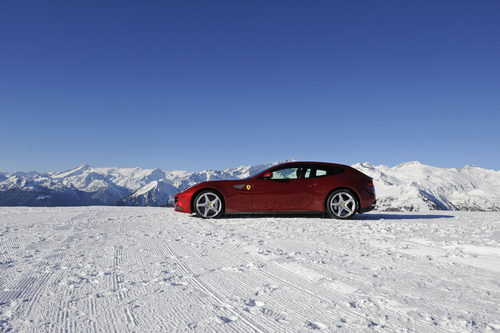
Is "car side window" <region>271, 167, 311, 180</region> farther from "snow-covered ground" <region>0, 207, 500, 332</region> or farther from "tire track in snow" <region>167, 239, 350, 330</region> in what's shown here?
"tire track in snow" <region>167, 239, 350, 330</region>

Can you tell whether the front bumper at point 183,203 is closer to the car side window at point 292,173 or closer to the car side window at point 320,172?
the car side window at point 292,173

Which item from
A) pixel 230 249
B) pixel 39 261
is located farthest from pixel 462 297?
pixel 39 261

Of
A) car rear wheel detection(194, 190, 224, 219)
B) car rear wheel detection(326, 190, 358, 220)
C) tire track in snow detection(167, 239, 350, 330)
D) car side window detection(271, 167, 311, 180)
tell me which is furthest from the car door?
tire track in snow detection(167, 239, 350, 330)

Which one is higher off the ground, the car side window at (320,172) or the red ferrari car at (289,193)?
the car side window at (320,172)

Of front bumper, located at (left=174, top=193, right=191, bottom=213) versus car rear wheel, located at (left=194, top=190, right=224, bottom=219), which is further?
front bumper, located at (left=174, top=193, right=191, bottom=213)

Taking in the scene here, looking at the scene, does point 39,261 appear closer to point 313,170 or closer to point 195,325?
point 195,325

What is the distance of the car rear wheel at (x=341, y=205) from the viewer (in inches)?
264

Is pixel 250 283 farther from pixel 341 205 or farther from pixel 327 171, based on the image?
pixel 327 171

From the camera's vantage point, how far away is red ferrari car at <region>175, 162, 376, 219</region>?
21.7 feet

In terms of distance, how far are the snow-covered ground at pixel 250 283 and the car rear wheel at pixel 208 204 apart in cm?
242

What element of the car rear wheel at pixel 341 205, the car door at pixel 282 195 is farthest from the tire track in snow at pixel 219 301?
the car rear wheel at pixel 341 205

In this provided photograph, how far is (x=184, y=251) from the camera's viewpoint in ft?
11.5

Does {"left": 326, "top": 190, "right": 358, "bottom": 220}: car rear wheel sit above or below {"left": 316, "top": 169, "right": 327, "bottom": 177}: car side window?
below

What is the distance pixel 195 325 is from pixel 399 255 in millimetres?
2610
